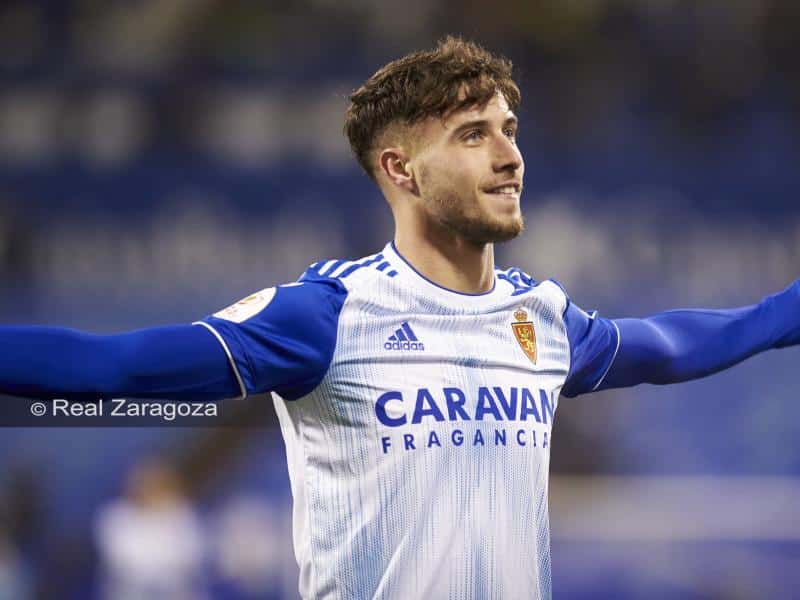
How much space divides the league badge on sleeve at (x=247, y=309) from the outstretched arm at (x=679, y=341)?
0.68 m

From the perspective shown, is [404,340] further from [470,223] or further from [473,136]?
[473,136]

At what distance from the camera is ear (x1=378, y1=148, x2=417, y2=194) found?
6.86 feet

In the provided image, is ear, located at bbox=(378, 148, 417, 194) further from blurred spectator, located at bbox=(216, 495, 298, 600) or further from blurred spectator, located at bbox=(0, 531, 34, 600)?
blurred spectator, located at bbox=(0, 531, 34, 600)

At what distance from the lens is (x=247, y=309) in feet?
5.94

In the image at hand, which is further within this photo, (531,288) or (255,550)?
(255,550)

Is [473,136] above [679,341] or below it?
above

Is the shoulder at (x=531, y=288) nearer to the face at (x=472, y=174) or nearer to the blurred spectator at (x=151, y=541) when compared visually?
the face at (x=472, y=174)

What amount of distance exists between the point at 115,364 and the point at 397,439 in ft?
1.66

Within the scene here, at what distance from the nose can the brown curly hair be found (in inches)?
4.1

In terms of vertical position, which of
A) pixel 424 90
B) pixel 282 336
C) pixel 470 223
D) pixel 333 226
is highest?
pixel 333 226

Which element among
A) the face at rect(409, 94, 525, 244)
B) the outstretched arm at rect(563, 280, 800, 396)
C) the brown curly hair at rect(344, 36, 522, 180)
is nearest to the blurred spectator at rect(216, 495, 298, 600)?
the outstretched arm at rect(563, 280, 800, 396)

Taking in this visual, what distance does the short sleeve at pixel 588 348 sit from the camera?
2.18 metres

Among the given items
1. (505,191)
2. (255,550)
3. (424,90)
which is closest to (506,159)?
(505,191)

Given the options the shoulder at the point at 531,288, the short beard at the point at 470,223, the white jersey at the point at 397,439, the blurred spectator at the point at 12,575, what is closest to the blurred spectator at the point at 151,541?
the blurred spectator at the point at 12,575
